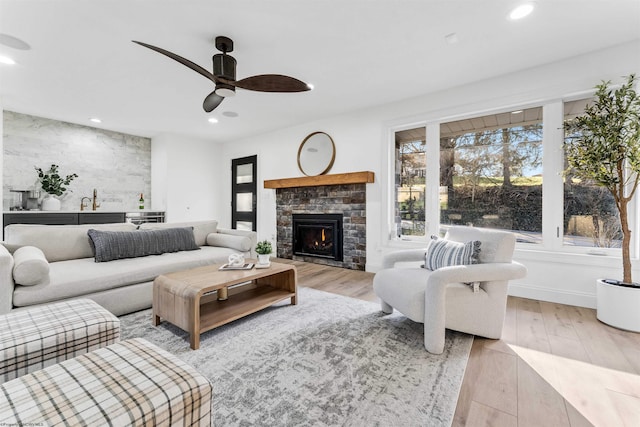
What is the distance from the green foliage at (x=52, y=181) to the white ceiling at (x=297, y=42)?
1093mm

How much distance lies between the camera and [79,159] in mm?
4711

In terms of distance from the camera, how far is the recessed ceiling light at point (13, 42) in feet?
7.57

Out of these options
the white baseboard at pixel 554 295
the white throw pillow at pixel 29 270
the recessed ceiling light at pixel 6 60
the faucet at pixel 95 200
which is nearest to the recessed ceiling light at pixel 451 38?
the white baseboard at pixel 554 295

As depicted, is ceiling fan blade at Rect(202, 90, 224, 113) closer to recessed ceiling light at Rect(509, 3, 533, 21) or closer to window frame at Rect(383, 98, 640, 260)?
recessed ceiling light at Rect(509, 3, 533, 21)

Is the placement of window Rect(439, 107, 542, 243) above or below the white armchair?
above

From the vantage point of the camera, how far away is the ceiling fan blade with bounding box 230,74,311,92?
7.38 ft

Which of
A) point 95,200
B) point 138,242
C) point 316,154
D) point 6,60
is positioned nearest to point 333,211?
point 316,154

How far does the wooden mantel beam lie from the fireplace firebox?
543 mm

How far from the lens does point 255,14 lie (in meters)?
2.04

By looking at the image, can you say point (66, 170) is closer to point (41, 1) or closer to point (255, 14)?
point (41, 1)

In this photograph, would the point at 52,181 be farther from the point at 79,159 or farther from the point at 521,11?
the point at 521,11

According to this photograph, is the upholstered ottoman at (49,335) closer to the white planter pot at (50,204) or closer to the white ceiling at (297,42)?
the white ceiling at (297,42)

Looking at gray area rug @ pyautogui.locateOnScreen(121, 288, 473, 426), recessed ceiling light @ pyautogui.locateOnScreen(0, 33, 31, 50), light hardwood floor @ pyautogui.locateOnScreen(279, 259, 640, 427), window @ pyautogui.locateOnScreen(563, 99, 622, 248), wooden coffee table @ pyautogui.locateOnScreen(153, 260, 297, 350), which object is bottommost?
light hardwood floor @ pyautogui.locateOnScreen(279, 259, 640, 427)

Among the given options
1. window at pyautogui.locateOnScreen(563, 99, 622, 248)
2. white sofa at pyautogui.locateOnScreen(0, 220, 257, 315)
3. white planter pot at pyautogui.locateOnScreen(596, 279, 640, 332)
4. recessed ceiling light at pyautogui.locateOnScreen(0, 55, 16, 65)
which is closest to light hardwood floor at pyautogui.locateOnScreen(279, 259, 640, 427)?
white planter pot at pyautogui.locateOnScreen(596, 279, 640, 332)
